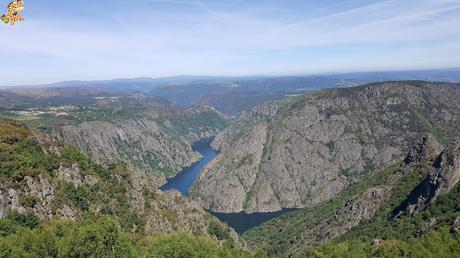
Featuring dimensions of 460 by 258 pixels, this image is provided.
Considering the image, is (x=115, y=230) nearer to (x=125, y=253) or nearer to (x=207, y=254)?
(x=125, y=253)

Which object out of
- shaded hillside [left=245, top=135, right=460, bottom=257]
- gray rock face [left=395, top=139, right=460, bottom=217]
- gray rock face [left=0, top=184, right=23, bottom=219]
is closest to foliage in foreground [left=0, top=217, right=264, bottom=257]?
gray rock face [left=0, top=184, right=23, bottom=219]

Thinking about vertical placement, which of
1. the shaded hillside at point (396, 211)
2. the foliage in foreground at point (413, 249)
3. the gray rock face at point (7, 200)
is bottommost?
the shaded hillside at point (396, 211)

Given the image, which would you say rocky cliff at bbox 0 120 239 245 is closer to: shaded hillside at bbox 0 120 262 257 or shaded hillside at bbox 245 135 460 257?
shaded hillside at bbox 0 120 262 257

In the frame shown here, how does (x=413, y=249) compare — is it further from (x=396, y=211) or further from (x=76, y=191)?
(x=76, y=191)

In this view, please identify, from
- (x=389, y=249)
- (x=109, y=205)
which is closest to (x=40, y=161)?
(x=109, y=205)

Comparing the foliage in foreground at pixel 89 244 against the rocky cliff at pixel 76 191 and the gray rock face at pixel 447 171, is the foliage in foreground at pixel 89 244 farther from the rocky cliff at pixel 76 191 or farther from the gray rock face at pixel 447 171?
the gray rock face at pixel 447 171

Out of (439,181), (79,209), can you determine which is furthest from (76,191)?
(439,181)

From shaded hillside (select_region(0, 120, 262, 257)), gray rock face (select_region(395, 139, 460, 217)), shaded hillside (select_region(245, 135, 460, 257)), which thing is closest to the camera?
shaded hillside (select_region(0, 120, 262, 257))

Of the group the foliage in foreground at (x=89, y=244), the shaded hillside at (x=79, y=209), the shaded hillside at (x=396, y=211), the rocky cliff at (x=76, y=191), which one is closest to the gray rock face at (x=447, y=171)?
the shaded hillside at (x=396, y=211)

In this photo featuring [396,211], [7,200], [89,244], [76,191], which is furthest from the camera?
[396,211]
